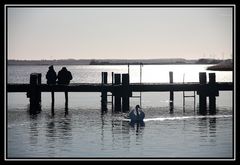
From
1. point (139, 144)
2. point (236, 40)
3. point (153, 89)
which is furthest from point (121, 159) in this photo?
point (153, 89)

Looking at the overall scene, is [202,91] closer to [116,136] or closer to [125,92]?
[125,92]

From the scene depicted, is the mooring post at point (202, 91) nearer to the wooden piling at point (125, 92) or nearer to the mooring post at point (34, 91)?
the wooden piling at point (125, 92)

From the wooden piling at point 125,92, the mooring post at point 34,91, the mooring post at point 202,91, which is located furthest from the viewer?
the mooring post at point 202,91

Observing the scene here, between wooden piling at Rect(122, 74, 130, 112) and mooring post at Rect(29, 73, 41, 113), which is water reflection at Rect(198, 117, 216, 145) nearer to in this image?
wooden piling at Rect(122, 74, 130, 112)

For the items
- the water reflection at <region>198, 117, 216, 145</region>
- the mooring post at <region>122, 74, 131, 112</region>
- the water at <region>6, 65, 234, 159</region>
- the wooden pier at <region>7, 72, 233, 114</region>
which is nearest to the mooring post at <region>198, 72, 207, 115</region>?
the wooden pier at <region>7, 72, 233, 114</region>

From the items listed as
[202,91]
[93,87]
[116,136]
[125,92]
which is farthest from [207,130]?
[202,91]

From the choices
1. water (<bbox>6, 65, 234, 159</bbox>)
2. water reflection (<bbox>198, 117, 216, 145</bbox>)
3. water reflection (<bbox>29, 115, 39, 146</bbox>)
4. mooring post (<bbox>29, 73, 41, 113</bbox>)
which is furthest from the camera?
mooring post (<bbox>29, 73, 41, 113</bbox>)

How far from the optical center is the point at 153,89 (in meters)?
47.0

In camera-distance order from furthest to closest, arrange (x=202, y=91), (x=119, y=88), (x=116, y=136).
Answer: (x=202, y=91) → (x=119, y=88) → (x=116, y=136)

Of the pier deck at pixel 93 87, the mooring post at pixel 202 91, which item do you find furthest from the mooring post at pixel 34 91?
the mooring post at pixel 202 91

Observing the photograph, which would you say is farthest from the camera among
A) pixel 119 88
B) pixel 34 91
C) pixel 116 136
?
pixel 119 88

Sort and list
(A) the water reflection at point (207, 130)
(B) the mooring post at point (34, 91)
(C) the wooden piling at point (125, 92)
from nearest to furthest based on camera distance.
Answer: (A) the water reflection at point (207, 130)
(B) the mooring post at point (34, 91)
(C) the wooden piling at point (125, 92)

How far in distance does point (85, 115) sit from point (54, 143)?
45.6ft

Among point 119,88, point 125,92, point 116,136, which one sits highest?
point 119,88
